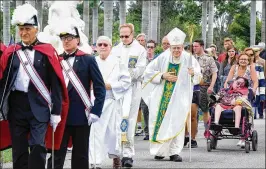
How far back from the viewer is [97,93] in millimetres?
9562

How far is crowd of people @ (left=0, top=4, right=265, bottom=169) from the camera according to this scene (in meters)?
8.80

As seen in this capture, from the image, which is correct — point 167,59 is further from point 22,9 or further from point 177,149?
point 22,9

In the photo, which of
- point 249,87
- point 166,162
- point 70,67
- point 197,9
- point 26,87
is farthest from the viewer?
point 197,9

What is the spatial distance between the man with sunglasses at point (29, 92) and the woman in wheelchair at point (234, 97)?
6.50 m

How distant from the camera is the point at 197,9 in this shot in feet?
197

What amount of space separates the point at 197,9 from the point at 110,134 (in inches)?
1919

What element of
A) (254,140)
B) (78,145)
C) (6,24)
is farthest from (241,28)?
(78,145)

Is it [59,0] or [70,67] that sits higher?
[59,0]

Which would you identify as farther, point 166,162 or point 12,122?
point 166,162

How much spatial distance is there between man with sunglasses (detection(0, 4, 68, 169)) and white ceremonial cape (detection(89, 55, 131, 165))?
9.06 ft

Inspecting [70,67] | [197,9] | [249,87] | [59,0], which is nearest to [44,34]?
[59,0]

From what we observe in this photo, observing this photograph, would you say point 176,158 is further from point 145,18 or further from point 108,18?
point 108,18

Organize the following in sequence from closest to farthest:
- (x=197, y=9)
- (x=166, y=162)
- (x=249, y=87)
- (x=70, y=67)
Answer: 1. (x=70, y=67)
2. (x=166, y=162)
3. (x=249, y=87)
4. (x=197, y=9)

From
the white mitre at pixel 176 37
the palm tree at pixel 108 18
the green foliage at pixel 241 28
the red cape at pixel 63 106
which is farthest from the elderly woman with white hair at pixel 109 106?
the green foliage at pixel 241 28
